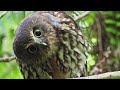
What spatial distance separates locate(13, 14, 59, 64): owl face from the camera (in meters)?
1.92

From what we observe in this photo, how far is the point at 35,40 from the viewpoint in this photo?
75.8 inches

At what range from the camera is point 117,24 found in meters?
3.26

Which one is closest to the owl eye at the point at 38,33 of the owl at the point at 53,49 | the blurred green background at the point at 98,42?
the owl at the point at 53,49

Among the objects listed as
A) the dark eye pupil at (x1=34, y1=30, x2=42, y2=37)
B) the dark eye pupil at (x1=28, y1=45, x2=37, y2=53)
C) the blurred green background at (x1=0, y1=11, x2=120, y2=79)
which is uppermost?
the dark eye pupil at (x1=34, y1=30, x2=42, y2=37)

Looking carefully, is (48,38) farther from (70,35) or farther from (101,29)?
(101,29)

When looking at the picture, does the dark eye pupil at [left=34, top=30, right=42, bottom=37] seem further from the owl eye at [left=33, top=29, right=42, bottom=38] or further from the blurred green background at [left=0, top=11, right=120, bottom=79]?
the blurred green background at [left=0, top=11, right=120, bottom=79]

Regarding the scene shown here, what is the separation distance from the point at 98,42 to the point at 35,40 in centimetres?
129

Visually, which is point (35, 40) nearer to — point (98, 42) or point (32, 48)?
point (32, 48)

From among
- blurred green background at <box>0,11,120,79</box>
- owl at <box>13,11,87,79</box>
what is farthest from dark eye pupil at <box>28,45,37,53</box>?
blurred green background at <box>0,11,120,79</box>

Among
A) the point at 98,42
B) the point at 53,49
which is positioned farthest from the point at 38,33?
the point at 98,42
